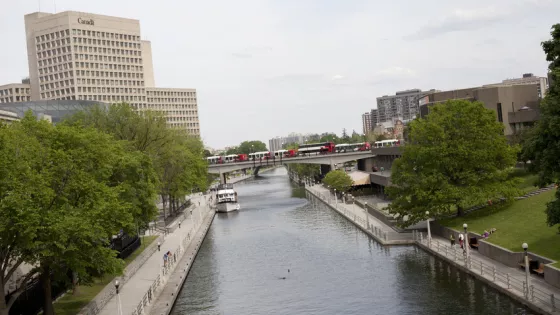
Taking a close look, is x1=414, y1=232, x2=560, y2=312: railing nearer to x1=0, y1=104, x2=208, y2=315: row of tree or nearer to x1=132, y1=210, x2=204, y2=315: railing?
x1=132, y1=210, x2=204, y2=315: railing

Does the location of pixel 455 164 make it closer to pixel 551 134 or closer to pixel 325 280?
pixel 325 280

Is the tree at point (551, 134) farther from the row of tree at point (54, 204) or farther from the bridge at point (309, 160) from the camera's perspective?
the bridge at point (309, 160)

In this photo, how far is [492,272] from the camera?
139ft

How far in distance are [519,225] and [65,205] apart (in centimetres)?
3324

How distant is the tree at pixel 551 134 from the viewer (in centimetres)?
3222

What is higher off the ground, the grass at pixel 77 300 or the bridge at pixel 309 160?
the bridge at pixel 309 160

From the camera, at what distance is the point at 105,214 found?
3575 cm

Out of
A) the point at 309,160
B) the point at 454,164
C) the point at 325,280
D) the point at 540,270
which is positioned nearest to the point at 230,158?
the point at 309,160

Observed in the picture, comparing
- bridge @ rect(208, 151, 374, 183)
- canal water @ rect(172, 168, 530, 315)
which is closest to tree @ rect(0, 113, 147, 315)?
canal water @ rect(172, 168, 530, 315)

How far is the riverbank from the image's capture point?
34.7 m

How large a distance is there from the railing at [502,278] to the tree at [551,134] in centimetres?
407

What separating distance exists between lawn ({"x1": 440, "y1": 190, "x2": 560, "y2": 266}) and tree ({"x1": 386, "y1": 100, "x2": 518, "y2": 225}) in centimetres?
140

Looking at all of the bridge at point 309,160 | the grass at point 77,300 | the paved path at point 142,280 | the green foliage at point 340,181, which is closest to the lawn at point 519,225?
the paved path at point 142,280

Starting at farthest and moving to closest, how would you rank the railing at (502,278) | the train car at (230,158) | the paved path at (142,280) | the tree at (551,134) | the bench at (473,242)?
the train car at (230,158), the bench at (473,242), the paved path at (142,280), the railing at (502,278), the tree at (551,134)
